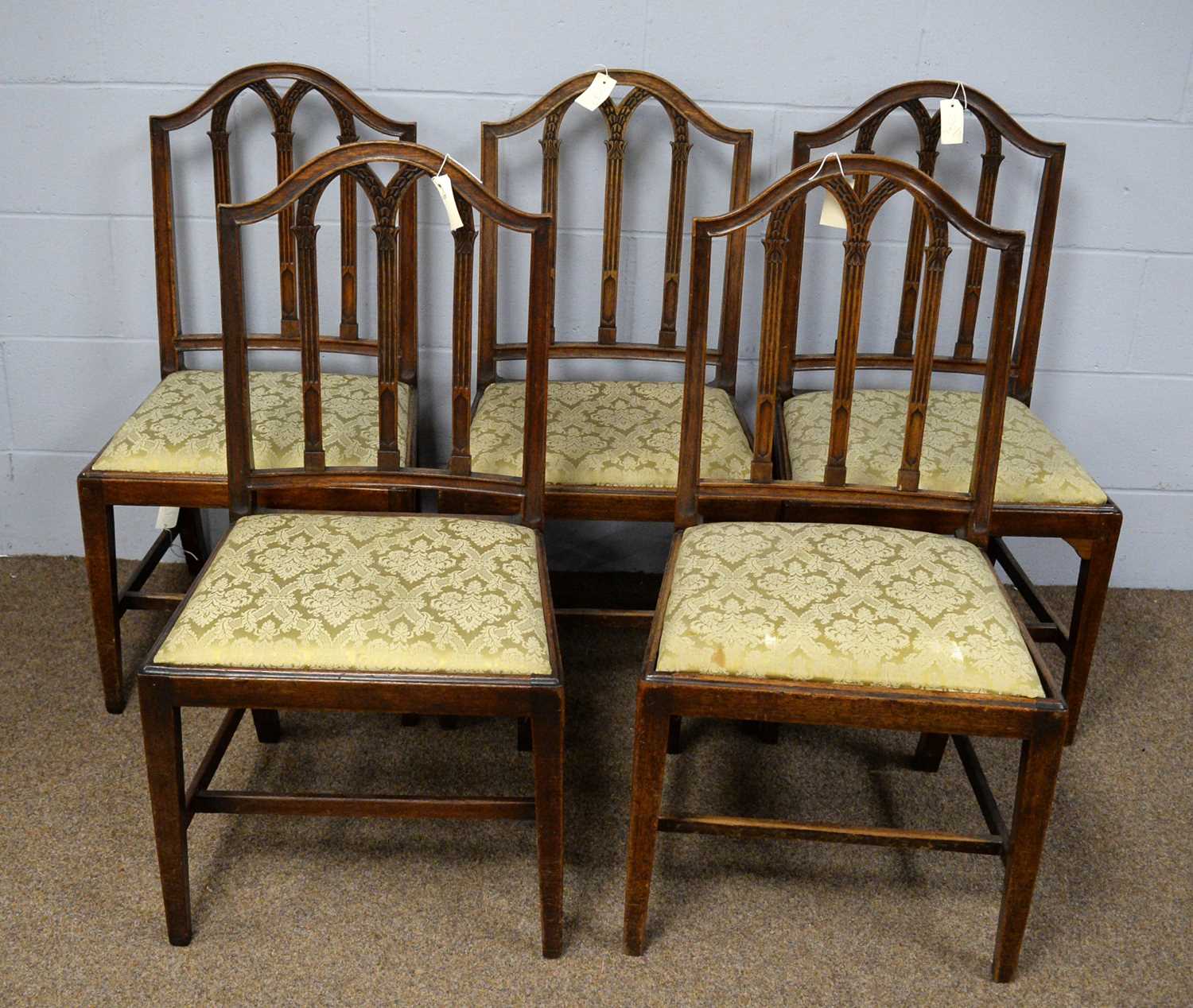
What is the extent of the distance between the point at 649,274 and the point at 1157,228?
3.14ft

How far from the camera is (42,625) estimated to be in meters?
2.53

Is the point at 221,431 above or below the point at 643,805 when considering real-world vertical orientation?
above

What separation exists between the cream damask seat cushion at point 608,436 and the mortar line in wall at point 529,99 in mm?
530

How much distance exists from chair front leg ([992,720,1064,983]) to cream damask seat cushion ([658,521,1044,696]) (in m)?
0.07

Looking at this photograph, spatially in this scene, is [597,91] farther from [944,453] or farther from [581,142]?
[944,453]

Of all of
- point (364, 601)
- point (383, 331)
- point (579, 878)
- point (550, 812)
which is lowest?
point (579, 878)

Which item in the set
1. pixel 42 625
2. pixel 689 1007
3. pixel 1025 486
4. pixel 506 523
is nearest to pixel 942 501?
pixel 1025 486

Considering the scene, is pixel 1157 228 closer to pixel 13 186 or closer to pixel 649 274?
pixel 649 274

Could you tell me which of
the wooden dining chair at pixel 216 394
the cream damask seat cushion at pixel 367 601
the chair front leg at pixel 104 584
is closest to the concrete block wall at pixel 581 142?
the wooden dining chair at pixel 216 394

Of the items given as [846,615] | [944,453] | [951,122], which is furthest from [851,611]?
[951,122]

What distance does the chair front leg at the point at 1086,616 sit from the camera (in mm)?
2172

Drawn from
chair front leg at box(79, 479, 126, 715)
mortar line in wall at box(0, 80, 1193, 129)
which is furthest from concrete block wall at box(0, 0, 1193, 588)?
chair front leg at box(79, 479, 126, 715)

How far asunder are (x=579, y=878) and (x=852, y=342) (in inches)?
33.5

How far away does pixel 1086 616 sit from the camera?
2.19 m
